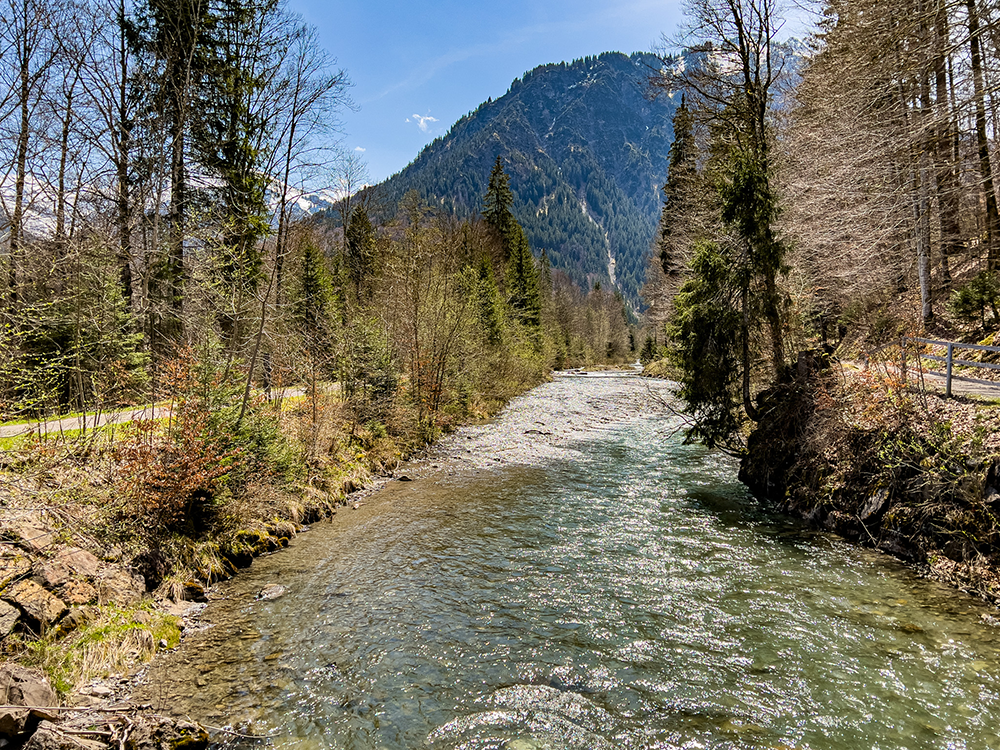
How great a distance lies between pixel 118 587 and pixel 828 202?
1932 cm

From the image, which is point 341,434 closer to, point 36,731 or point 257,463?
point 257,463

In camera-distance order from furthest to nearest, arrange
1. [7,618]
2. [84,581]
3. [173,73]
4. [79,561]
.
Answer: [173,73], [79,561], [84,581], [7,618]

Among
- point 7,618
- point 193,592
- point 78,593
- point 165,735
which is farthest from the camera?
point 193,592

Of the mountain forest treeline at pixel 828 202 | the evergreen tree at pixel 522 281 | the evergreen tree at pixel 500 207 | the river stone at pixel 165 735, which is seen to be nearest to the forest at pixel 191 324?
the river stone at pixel 165 735

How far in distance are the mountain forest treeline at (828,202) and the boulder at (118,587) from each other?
1194 centimetres

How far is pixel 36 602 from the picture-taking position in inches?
203

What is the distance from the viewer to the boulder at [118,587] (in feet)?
19.7

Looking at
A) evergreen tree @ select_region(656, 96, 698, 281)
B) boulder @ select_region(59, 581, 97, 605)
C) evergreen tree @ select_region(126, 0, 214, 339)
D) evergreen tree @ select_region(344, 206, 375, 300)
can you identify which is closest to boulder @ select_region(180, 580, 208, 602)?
boulder @ select_region(59, 581, 97, 605)

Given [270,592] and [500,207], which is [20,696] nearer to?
[270,592]

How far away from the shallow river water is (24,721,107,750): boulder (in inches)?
42.2

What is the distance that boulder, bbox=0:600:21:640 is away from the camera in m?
4.75

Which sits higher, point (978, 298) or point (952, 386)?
point (978, 298)

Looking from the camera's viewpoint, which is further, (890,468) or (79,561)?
(890,468)

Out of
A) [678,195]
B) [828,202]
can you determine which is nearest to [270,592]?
[828,202]
